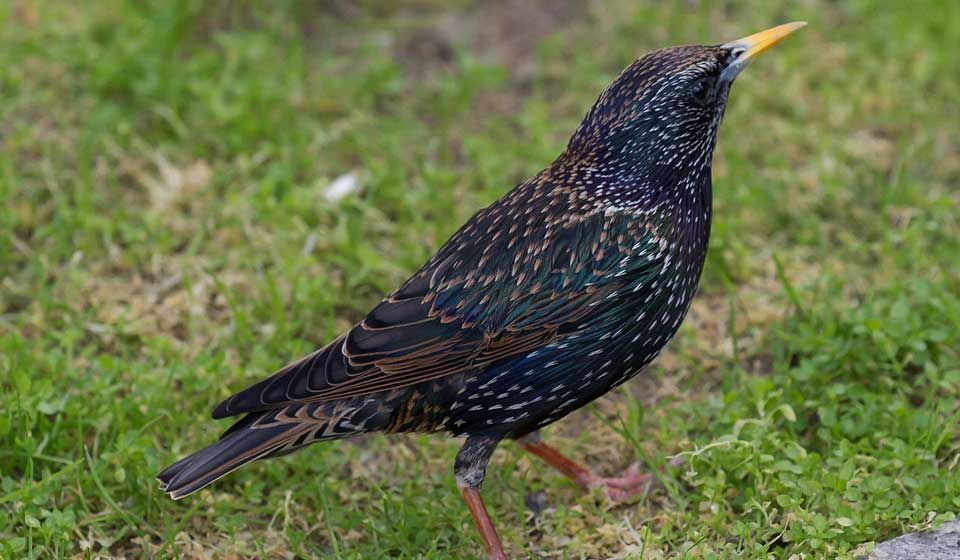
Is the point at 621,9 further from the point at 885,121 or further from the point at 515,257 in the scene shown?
the point at 515,257

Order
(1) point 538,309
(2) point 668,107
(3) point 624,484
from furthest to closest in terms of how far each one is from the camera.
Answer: (3) point 624,484, (2) point 668,107, (1) point 538,309

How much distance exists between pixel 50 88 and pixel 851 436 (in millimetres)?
3893

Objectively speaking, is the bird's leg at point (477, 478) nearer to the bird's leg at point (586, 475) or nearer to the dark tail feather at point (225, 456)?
the bird's leg at point (586, 475)

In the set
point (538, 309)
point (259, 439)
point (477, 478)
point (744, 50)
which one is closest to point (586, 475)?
point (477, 478)

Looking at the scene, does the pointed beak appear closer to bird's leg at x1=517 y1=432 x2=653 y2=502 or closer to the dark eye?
the dark eye

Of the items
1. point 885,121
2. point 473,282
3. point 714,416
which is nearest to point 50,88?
point 473,282

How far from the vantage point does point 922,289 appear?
443 centimetres

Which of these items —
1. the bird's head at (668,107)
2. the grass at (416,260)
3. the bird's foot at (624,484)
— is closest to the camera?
the bird's head at (668,107)

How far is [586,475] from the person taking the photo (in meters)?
4.14

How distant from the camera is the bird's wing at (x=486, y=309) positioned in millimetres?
3621

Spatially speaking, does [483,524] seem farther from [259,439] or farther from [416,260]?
[416,260]

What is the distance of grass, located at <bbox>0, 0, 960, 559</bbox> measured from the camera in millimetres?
3900

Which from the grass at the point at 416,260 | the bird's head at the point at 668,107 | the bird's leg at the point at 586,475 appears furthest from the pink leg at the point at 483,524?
the bird's head at the point at 668,107

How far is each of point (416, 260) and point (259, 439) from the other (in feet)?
5.04
